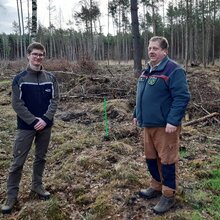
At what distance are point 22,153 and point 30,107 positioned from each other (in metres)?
0.65

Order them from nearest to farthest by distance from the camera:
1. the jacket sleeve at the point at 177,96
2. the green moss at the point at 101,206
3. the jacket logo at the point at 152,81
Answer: the jacket sleeve at the point at 177,96, the jacket logo at the point at 152,81, the green moss at the point at 101,206

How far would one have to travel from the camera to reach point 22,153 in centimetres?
438

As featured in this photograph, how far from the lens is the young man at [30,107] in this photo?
14.1 ft

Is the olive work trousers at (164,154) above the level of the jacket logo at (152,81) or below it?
below

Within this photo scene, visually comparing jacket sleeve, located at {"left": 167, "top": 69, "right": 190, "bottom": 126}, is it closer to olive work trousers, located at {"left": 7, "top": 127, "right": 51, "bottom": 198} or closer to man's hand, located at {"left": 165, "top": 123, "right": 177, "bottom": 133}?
man's hand, located at {"left": 165, "top": 123, "right": 177, "bottom": 133}

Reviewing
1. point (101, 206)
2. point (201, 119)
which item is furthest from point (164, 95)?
point (201, 119)

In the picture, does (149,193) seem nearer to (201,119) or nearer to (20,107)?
(20,107)

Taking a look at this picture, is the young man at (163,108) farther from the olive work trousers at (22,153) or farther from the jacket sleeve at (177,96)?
the olive work trousers at (22,153)

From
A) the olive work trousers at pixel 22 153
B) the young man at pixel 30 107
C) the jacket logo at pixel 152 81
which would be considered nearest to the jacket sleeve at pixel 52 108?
the young man at pixel 30 107

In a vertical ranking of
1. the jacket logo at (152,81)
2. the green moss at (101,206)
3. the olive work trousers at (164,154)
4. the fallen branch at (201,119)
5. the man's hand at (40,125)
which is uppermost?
the jacket logo at (152,81)

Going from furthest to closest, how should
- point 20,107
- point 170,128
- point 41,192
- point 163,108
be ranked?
point 41,192, point 20,107, point 163,108, point 170,128

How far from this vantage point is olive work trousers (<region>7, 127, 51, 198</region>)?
4.38m

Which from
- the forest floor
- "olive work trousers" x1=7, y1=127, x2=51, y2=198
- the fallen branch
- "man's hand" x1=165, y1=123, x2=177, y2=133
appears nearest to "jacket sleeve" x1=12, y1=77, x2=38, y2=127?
"olive work trousers" x1=7, y1=127, x2=51, y2=198

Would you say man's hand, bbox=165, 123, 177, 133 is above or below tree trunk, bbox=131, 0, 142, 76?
below
